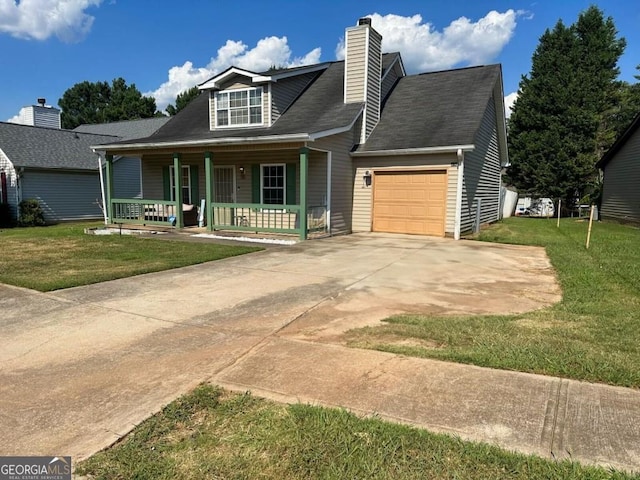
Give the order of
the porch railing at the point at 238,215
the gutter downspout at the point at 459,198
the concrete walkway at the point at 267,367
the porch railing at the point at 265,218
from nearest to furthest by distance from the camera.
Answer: the concrete walkway at the point at 267,367 → the gutter downspout at the point at 459,198 → the porch railing at the point at 265,218 → the porch railing at the point at 238,215

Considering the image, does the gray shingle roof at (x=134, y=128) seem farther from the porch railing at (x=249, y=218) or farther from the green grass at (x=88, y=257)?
the green grass at (x=88, y=257)

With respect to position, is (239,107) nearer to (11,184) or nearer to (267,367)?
(11,184)

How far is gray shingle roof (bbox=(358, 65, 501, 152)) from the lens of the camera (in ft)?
42.0

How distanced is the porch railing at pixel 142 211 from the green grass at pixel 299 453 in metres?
12.3

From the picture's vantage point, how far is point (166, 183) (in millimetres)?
16734

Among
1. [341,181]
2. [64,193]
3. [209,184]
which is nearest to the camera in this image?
[209,184]

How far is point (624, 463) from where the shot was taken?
2.20m

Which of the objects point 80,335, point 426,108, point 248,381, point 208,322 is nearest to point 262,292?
point 208,322

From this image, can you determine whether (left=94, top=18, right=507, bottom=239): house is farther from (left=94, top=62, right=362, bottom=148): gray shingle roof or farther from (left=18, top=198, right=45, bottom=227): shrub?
(left=18, top=198, right=45, bottom=227): shrub

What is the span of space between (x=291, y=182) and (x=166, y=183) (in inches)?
234

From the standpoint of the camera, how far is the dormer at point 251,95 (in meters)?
14.4

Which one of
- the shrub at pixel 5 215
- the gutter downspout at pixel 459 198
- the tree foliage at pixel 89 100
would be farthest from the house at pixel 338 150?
the tree foliage at pixel 89 100

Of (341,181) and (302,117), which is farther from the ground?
(302,117)

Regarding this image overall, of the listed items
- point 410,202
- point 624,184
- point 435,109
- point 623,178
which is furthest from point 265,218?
point 623,178
